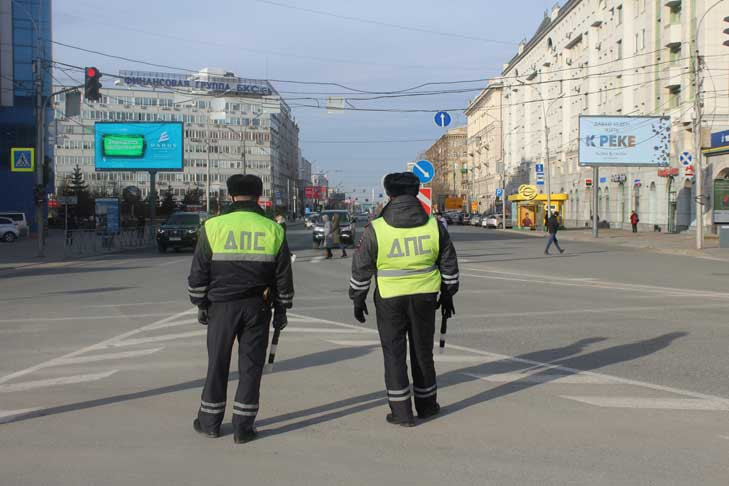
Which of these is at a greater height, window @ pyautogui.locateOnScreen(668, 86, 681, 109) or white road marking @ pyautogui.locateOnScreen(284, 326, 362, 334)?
window @ pyautogui.locateOnScreen(668, 86, 681, 109)

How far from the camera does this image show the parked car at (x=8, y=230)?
45562mm

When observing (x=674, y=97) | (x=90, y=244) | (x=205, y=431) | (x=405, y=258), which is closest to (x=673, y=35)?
(x=674, y=97)

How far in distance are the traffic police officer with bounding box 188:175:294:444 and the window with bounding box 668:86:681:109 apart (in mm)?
45705

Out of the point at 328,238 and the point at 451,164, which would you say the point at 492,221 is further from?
the point at 451,164

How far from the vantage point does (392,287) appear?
18.3 feet

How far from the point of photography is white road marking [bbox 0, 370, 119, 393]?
7.02 m

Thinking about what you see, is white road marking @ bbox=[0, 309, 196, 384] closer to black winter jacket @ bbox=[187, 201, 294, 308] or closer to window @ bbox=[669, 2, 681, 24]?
black winter jacket @ bbox=[187, 201, 294, 308]

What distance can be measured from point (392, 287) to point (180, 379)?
288 cm

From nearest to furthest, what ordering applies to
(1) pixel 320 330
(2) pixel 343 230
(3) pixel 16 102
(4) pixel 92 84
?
(1) pixel 320 330 → (4) pixel 92 84 → (2) pixel 343 230 → (3) pixel 16 102

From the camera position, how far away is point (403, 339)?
5605 millimetres

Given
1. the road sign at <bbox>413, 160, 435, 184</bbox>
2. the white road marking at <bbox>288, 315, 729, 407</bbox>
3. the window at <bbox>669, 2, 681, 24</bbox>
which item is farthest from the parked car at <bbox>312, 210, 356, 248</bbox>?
the white road marking at <bbox>288, 315, 729, 407</bbox>

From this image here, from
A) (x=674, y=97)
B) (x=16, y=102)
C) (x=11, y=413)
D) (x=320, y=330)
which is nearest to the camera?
(x=11, y=413)

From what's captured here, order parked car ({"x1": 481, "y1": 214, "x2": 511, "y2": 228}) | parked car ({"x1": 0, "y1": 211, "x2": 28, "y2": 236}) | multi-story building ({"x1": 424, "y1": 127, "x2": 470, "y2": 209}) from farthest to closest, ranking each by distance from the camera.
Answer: multi-story building ({"x1": 424, "y1": 127, "x2": 470, "y2": 209}) → parked car ({"x1": 481, "y1": 214, "x2": 511, "y2": 228}) → parked car ({"x1": 0, "y1": 211, "x2": 28, "y2": 236})

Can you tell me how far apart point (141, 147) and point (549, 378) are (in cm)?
4372
